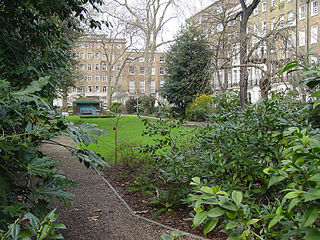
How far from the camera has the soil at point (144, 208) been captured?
3178 mm

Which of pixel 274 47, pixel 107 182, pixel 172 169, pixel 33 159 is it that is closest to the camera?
pixel 33 159

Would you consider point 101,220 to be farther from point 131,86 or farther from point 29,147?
point 131,86

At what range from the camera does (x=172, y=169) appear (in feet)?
12.2

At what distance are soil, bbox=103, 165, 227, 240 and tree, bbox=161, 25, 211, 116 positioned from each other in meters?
17.0

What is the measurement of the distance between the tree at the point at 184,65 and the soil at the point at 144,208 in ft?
55.7

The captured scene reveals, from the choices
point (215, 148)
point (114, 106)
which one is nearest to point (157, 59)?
point (114, 106)

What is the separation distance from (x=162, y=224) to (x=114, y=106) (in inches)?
163

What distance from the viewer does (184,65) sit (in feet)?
77.6

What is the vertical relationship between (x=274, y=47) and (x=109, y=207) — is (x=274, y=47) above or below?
above

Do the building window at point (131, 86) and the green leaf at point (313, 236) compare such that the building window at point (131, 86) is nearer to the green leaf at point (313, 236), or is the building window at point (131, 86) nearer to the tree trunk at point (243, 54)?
the tree trunk at point (243, 54)

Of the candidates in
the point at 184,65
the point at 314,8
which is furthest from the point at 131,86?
the point at 314,8

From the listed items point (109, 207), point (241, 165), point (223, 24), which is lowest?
point (109, 207)

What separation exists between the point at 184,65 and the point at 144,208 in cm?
2078

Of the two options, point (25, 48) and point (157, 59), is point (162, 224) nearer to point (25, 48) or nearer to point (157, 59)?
point (25, 48)
